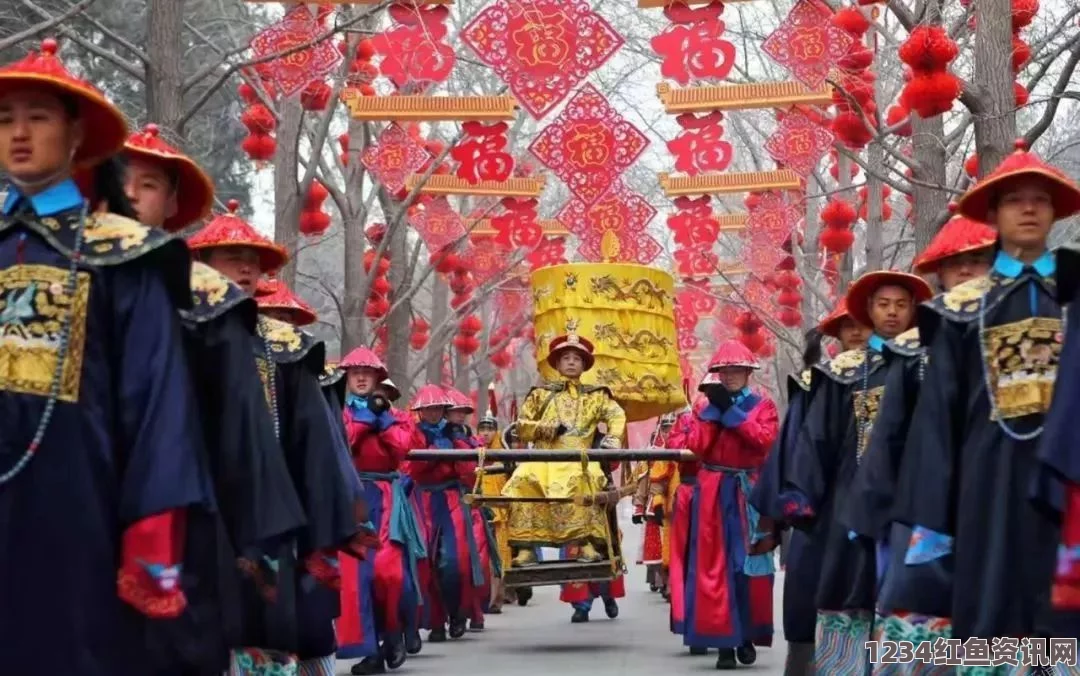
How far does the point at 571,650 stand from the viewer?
14031mm

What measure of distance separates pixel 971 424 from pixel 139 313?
2763 mm

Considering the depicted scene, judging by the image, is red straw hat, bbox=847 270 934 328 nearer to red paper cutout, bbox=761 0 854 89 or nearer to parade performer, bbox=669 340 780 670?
parade performer, bbox=669 340 780 670

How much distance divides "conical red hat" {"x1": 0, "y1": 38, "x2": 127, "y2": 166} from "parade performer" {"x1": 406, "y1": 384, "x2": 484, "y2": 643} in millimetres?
10030

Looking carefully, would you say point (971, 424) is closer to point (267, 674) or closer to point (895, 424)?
point (895, 424)

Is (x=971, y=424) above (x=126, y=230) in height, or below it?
below

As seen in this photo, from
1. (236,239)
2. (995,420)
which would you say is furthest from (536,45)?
(995,420)

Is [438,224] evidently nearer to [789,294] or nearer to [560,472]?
[789,294]

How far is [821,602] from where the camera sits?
855 centimetres

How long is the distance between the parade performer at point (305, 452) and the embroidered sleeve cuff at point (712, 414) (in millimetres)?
5425

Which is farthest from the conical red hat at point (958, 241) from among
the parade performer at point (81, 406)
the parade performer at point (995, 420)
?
the parade performer at point (81, 406)

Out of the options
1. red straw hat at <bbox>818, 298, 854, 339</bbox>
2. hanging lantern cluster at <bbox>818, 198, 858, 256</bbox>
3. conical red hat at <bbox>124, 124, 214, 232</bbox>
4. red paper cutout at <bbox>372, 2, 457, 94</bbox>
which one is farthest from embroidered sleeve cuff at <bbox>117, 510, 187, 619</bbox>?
hanging lantern cluster at <bbox>818, 198, 858, 256</bbox>

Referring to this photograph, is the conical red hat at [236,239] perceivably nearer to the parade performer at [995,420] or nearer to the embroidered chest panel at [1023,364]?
the parade performer at [995,420]

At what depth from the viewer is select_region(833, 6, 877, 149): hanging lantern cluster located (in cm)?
1491

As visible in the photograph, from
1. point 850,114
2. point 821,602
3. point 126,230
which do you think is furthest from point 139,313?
point 850,114
